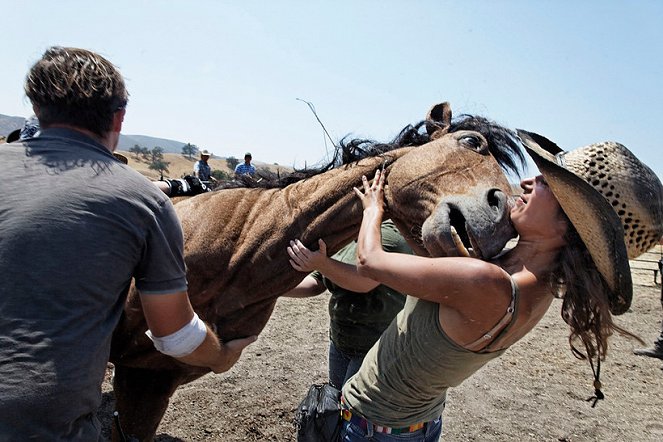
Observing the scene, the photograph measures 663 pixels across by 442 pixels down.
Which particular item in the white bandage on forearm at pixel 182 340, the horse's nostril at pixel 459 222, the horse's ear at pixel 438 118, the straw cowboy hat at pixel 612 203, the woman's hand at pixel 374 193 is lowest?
the white bandage on forearm at pixel 182 340

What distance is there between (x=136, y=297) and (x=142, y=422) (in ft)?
2.84

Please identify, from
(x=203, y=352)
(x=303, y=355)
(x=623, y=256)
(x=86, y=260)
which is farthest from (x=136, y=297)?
(x=303, y=355)

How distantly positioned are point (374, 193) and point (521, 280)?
2.98ft

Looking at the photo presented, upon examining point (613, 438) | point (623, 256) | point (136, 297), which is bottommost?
point (613, 438)

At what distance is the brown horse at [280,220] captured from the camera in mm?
2711

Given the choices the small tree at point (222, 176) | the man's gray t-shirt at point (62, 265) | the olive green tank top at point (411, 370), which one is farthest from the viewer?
the small tree at point (222, 176)

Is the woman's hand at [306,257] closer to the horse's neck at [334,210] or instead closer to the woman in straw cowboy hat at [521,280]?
the horse's neck at [334,210]

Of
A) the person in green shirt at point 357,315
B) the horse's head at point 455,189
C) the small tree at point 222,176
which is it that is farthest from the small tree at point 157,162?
the horse's head at point 455,189

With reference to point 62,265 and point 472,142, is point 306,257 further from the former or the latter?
point 62,265

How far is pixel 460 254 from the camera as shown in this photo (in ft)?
7.28

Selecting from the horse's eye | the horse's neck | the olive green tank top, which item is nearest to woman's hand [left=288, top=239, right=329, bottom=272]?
the horse's neck

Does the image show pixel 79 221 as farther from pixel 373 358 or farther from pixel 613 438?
pixel 613 438

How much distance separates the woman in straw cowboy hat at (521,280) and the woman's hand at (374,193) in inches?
7.4

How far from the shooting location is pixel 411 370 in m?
2.19
